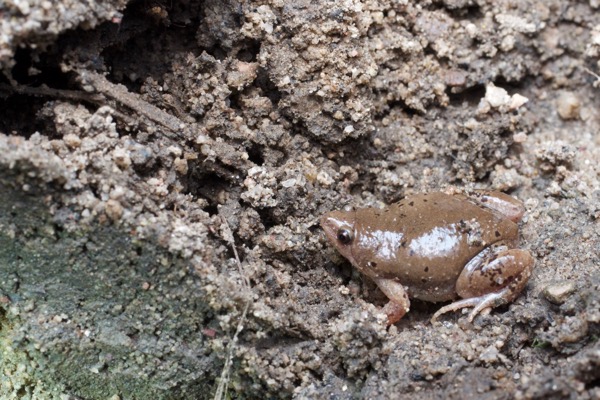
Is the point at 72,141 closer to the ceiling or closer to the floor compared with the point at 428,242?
closer to the ceiling

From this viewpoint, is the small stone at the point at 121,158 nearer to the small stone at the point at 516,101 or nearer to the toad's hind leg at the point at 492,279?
the toad's hind leg at the point at 492,279

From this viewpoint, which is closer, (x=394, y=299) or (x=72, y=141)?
(x=72, y=141)

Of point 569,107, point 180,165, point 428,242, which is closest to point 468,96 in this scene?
point 569,107

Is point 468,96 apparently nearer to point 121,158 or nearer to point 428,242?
point 428,242

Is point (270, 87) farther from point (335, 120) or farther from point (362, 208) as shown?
point (362, 208)

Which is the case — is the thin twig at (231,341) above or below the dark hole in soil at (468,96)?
below

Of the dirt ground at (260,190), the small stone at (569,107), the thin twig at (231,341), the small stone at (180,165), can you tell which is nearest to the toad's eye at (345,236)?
the dirt ground at (260,190)
